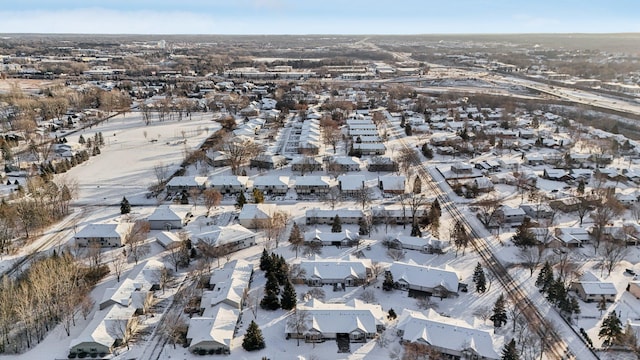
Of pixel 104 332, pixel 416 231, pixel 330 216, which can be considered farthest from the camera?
pixel 330 216

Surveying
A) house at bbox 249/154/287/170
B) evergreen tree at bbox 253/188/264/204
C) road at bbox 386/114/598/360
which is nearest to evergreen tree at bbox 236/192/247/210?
evergreen tree at bbox 253/188/264/204

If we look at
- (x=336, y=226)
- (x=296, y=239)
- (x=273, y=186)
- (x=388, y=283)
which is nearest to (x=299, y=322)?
(x=388, y=283)

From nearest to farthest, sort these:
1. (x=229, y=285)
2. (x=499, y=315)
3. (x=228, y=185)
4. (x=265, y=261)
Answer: (x=499, y=315) < (x=229, y=285) < (x=265, y=261) < (x=228, y=185)

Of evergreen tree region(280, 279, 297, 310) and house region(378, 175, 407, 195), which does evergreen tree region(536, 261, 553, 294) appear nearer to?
evergreen tree region(280, 279, 297, 310)

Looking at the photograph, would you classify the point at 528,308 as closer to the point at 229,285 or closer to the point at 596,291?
the point at 596,291

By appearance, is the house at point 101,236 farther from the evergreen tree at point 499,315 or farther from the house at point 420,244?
the evergreen tree at point 499,315

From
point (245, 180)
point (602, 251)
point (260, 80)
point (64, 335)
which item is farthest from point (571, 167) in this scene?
point (260, 80)

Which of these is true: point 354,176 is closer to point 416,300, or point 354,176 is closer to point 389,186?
point 389,186
